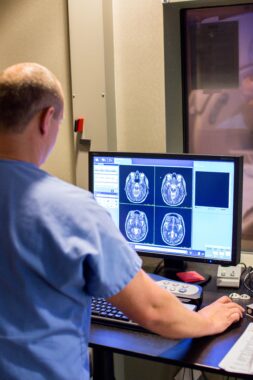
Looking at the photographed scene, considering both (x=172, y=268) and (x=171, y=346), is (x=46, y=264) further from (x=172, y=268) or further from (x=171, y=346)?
(x=172, y=268)

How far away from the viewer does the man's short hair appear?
3.64 feet

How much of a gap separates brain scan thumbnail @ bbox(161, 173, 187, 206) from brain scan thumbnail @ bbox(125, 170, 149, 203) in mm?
65

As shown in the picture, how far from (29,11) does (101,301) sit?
4.17 feet

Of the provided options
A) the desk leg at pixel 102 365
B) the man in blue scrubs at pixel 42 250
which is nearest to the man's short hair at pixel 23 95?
the man in blue scrubs at pixel 42 250

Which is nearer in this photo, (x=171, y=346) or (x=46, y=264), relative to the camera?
(x=46, y=264)

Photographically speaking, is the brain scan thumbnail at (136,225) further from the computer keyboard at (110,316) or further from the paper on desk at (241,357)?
the paper on desk at (241,357)

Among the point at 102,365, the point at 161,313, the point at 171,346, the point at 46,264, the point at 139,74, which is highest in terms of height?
the point at 139,74

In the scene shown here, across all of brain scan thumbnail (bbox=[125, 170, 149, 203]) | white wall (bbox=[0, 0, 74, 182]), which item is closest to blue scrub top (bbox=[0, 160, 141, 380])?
brain scan thumbnail (bbox=[125, 170, 149, 203])

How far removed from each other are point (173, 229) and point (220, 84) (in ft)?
2.00

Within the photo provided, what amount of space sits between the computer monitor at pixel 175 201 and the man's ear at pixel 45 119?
71 centimetres

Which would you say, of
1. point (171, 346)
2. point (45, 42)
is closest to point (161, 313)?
point (171, 346)

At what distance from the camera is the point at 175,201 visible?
1810mm

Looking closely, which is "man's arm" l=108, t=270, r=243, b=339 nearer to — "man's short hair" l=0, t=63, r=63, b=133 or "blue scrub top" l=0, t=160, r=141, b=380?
"blue scrub top" l=0, t=160, r=141, b=380

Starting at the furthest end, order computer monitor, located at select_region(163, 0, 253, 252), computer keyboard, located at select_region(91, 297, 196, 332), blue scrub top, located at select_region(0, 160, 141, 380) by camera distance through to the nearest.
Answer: computer monitor, located at select_region(163, 0, 253, 252)
computer keyboard, located at select_region(91, 297, 196, 332)
blue scrub top, located at select_region(0, 160, 141, 380)
